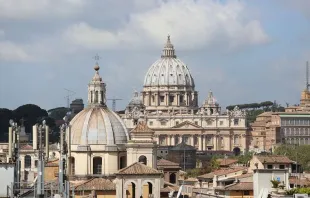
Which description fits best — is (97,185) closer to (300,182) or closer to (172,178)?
(300,182)

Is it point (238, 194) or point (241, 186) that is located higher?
point (241, 186)

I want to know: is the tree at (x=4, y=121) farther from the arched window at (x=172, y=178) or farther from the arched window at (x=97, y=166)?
the arched window at (x=97, y=166)

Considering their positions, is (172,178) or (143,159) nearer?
(143,159)

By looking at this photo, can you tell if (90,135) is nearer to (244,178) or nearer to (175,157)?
(244,178)

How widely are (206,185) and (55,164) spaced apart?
1475 cm

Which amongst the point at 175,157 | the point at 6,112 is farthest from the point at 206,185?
the point at 6,112

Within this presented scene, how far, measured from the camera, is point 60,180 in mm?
32531

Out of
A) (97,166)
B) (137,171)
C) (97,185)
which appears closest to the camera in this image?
(97,185)

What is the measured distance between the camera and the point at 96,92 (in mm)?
78312

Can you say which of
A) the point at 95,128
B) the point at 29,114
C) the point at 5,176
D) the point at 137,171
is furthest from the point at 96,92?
the point at 29,114

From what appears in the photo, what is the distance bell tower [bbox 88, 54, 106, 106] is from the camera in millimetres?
77688

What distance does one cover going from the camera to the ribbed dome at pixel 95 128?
7588cm

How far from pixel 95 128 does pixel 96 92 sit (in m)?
2.86

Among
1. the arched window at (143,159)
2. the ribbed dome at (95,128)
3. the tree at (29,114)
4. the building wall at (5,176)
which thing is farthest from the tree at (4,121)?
the building wall at (5,176)
